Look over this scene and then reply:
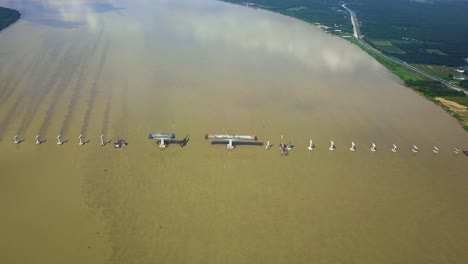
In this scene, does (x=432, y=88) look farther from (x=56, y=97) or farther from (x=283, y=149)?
(x=56, y=97)

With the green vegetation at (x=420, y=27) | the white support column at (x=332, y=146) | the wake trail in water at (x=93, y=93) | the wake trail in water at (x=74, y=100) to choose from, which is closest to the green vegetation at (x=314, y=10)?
the green vegetation at (x=420, y=27)

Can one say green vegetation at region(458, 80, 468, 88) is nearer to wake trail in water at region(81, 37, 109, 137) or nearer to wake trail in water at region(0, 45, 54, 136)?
wake trail in water at region(81, 37, 109, 137)

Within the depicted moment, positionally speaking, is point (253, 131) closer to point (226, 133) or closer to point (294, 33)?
point (226, 133)

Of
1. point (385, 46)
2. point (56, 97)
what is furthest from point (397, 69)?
point (56, 97)

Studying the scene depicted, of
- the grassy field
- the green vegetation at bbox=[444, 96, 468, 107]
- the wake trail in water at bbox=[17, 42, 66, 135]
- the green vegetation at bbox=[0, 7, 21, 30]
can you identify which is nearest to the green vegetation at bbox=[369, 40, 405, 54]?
the grassy field

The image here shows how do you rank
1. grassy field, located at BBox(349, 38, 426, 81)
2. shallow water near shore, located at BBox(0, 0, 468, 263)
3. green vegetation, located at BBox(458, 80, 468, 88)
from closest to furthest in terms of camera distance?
shallow water near shore, located at BBox(0, 0, 468, 263) < green vegetation, located at BBox(458, 80, 468, 88) < grassy field, located at BBox(349, 38, 426, 81)

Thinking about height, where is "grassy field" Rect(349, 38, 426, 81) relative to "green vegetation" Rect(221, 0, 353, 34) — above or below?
below
